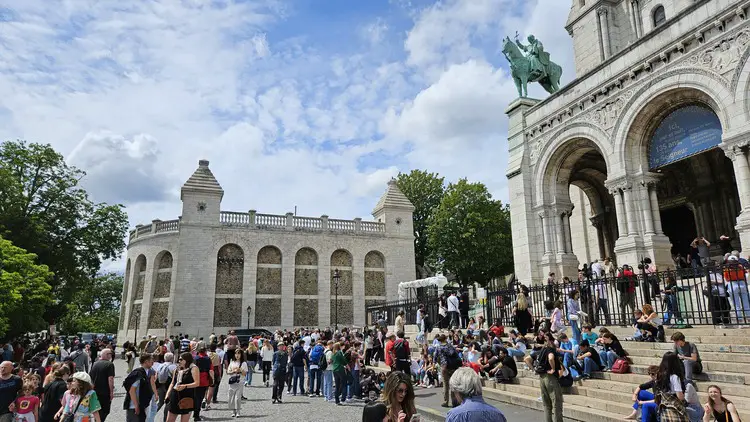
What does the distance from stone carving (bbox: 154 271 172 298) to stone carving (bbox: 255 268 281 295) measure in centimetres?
621

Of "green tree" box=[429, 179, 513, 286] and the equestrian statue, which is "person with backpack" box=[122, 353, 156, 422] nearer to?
the equestrian statue

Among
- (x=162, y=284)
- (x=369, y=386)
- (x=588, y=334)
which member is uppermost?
(x=162, y=284)

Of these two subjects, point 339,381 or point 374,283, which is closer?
point 339,381

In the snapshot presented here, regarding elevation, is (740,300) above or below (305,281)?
below

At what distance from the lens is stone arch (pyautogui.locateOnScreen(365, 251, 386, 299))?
38094 mm

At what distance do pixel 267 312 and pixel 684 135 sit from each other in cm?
2847

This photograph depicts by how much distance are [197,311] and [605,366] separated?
28.5 m

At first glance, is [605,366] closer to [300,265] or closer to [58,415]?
[58,415]

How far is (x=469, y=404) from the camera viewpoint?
3.64m

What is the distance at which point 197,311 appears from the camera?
32.8 metres

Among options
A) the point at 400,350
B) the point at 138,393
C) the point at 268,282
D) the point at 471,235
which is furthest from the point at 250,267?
the point at 138,393

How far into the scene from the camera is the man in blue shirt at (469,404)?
355cm

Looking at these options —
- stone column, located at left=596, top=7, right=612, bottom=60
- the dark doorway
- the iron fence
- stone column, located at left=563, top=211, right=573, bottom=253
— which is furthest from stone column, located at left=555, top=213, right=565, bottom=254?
stone column, located at left=596, top=7, right=612, bottom=60

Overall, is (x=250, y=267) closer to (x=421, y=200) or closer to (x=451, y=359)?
(x=421, y=200)
